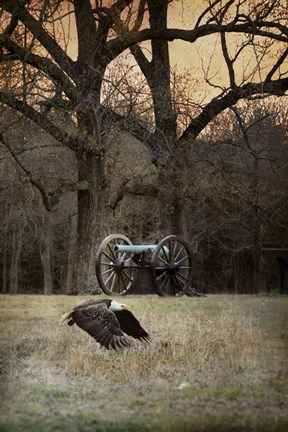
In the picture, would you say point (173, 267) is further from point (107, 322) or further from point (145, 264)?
point (107, 322)

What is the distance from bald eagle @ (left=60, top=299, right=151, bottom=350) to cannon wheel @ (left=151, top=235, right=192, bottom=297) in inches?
25.1

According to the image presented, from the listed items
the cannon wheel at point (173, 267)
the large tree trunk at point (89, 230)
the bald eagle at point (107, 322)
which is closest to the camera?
the bald eagle at point (107, 322)

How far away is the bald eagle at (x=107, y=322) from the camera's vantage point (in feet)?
12.7

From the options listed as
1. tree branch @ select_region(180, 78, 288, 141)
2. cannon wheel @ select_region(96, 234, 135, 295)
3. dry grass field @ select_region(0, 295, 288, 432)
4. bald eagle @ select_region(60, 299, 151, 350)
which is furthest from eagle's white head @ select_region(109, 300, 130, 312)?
tree branch @ select_region(180, 78, 288, 141)

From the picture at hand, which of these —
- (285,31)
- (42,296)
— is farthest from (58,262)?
(285,31)

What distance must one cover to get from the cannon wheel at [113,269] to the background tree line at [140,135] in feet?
0.23

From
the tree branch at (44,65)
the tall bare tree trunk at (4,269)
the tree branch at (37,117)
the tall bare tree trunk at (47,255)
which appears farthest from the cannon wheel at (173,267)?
the tree branch at (44,65)

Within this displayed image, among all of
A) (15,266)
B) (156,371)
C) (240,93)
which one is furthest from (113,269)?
(240,93)

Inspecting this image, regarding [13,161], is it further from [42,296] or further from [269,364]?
[269,364]

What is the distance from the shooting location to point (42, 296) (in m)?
4.35

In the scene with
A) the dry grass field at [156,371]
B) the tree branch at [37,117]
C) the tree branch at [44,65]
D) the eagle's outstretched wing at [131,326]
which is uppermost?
the tree branch at [44,65]

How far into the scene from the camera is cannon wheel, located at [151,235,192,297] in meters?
4.66

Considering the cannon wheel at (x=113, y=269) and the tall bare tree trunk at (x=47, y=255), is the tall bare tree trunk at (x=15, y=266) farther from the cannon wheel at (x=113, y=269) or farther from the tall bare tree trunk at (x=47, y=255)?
the cannon wheel at (x=113, y=269)

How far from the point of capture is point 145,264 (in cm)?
466
